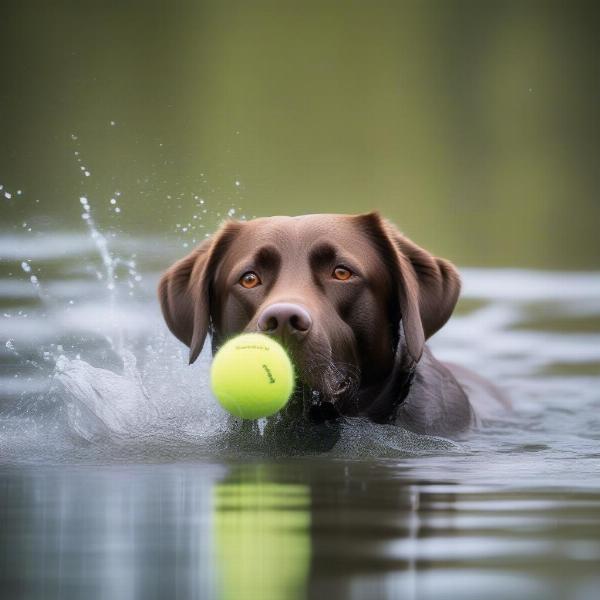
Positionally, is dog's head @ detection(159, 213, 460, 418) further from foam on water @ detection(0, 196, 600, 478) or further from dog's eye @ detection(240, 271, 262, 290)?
foam on water @ detection(0, 196, 600, 478)

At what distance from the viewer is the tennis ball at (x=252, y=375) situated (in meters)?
3.43

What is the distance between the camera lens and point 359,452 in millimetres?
3865

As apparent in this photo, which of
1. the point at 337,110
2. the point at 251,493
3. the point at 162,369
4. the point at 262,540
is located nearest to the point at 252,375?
the point at 251,493

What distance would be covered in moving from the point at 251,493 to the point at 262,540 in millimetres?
743

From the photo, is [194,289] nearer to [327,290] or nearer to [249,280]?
[249,280]

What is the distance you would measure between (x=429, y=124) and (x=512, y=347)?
18.0 feet

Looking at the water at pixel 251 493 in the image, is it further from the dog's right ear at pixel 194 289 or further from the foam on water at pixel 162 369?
the dog's right ear at pixel 194 289

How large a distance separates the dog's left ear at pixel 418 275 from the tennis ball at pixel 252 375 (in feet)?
3.27

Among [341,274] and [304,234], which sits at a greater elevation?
[304,234]

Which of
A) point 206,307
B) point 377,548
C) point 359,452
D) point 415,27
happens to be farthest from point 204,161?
point 377,548

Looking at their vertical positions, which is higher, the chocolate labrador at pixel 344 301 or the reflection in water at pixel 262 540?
the chocolate labrador at pixel 344 301

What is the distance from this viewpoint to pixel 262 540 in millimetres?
1960

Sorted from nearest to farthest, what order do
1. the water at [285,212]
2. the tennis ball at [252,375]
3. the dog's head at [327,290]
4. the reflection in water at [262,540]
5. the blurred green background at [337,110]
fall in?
1. the reflection in water at [262,540]
2. the water at [285,212]
3. the tennis ball at [252,375]
4. the dog's head at [327,290]
5. the blurred green background at [337,110]

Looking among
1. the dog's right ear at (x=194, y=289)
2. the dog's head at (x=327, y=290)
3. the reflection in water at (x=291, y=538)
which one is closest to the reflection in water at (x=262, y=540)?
the reflection in water at (x=291, y=538)
